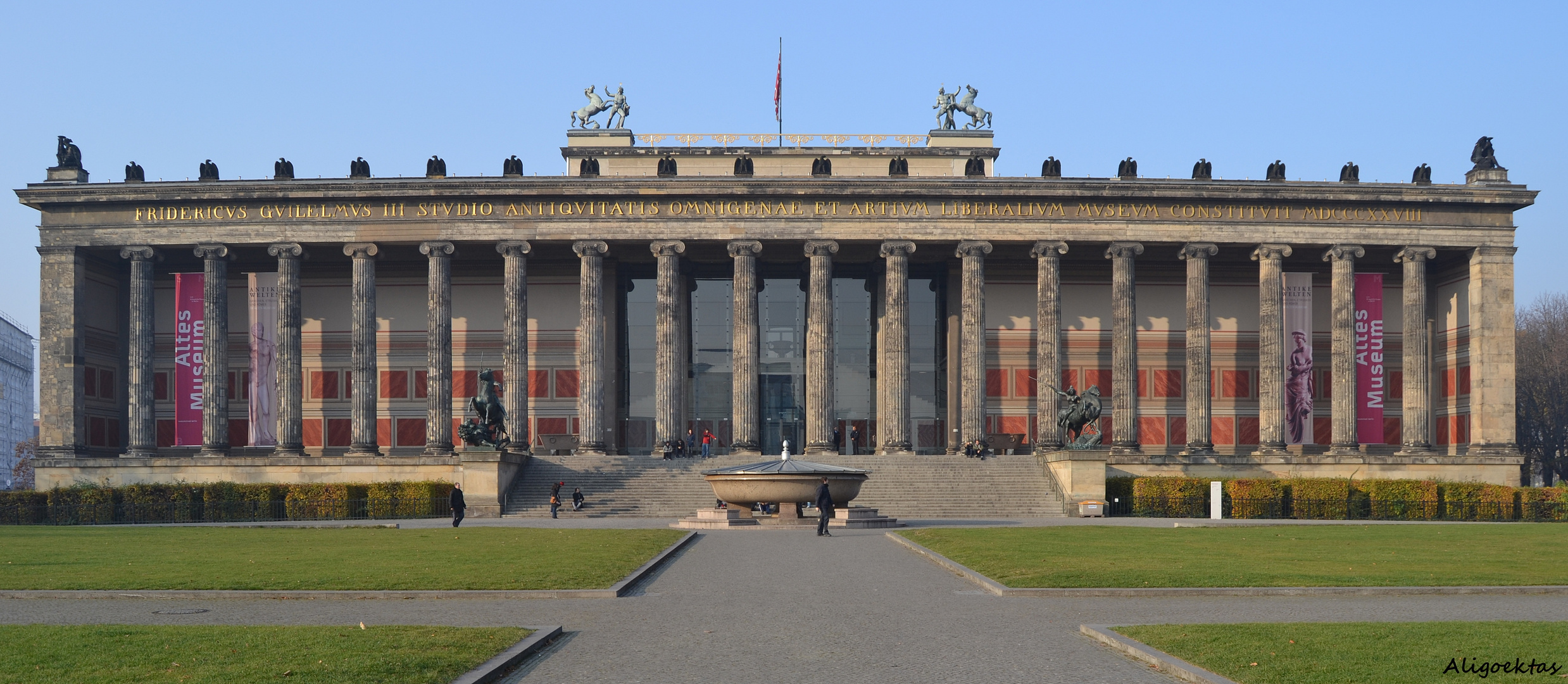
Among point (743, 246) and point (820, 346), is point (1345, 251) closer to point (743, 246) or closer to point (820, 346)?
point (820, 346)

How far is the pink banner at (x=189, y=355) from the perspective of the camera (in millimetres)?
64125

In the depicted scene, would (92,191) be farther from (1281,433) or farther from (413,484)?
(1281,433)

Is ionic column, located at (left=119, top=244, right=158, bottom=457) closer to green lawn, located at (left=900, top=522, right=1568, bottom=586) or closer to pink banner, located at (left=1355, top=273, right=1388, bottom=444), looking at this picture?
green lawn, located at (left=900, top=522, right=1568, bottom=586)

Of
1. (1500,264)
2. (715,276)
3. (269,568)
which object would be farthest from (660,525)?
(1500,264)

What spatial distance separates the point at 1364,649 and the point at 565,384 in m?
57.6

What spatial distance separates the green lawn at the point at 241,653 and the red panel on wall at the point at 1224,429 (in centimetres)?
5841

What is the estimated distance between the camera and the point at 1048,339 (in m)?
64.1

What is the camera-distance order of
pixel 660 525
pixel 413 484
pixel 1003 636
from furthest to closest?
pixel 413 484 < pixel 660 525 < pixel 1003 636

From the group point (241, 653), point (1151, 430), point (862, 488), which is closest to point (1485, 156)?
point (1151, 430)

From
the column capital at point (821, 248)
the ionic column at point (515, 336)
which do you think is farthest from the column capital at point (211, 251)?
the column capital at point (821, 248)

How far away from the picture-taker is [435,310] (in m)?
63.6

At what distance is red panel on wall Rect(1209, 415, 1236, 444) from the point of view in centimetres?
6950

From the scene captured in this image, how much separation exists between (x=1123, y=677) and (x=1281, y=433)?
177 feet

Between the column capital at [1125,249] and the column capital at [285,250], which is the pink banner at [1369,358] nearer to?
the column capital at [1125,249]
